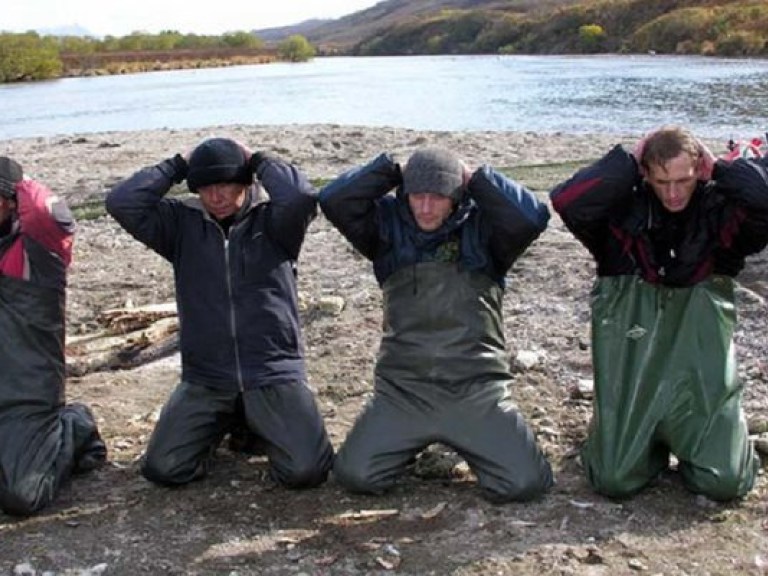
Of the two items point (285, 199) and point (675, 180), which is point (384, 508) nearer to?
point (285, 199)

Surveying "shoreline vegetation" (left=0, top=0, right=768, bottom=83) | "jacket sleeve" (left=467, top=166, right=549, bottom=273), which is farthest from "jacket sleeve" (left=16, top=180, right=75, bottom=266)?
"shoreline vegetation" (left=0, top=0, right=768, bottom=83)

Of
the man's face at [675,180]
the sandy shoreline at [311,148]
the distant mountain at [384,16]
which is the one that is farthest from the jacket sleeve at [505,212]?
the distant mountain at [384,16]

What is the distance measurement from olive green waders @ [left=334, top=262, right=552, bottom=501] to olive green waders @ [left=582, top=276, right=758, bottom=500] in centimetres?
34

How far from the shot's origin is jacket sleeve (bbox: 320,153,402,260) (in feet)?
15.9

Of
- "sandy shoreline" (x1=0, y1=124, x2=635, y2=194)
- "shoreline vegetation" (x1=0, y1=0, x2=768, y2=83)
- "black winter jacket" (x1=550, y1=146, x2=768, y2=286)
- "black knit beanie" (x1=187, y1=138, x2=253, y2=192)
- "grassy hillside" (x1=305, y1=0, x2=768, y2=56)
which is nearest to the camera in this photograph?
"black winter jacket" (x1=550, y1=146, x2=768, y2=286)

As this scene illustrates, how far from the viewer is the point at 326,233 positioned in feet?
31.2

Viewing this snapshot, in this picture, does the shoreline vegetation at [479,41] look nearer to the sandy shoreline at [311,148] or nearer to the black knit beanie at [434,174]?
the sandy shoreline at [311,148]

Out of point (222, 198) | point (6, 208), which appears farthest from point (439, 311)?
point (6, 208)

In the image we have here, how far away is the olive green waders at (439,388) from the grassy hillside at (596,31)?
43246mm

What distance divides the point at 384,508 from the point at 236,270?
49.7 inches

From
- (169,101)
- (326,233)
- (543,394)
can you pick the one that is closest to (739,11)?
(169,101)

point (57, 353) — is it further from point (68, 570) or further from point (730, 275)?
point (730, 275)

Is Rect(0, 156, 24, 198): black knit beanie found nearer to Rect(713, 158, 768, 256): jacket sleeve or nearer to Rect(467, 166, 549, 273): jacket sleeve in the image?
Rect(467, 166, 549, 273): jacket sleeve

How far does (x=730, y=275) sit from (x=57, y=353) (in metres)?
3.02
